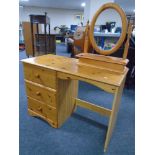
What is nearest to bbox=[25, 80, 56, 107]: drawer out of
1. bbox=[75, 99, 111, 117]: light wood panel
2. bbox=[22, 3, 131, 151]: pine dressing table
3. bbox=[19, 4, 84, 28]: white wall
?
bbox=[22, 3, 131, 151]: pine dressing table

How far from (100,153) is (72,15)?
1083 centimetres

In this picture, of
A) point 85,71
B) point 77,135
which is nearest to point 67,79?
point 85,71

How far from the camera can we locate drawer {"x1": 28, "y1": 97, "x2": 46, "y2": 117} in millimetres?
1816

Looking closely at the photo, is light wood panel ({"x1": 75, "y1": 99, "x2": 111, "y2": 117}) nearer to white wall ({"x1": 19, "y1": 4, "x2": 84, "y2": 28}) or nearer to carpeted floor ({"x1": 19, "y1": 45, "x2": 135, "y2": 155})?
carpeted floor ({"x1": 19, "y1": 45, "x2": 135, "y2": 155})

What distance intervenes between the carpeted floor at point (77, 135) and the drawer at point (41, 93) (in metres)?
0.35

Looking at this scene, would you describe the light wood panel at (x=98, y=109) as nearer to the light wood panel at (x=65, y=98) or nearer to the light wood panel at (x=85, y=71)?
the light wood panel at (x=65, y=98)

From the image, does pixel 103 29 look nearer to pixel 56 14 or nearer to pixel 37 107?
pixel 37 107

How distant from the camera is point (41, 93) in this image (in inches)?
68.0

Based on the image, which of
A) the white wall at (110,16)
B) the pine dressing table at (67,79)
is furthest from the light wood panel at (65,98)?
the white wall at (110,16)

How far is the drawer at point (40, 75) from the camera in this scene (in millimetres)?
1567

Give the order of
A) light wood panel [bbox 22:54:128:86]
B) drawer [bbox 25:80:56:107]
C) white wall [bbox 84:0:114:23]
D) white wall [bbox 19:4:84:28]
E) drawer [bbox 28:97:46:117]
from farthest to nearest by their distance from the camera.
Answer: white wall [bbox 19:4:84:28], white wall [bbox 84:0:114:23], drawer [bbox 28:97:46:117], drawer [bbox 25:80:56:107], light wood panel [bbox 22:54:128:86]

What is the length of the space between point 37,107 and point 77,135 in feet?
2.01

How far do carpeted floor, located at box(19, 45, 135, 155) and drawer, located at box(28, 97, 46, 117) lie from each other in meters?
0.13

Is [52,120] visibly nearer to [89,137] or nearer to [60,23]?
[89,137]
